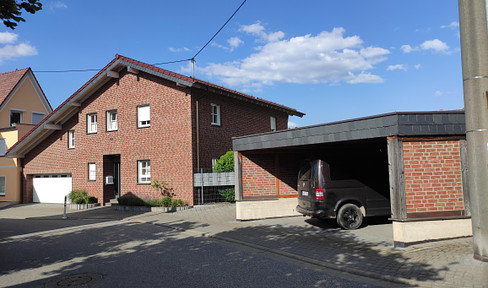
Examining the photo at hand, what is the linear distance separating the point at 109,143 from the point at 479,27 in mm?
18692

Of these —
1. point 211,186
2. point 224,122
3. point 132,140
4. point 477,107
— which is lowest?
point 211,186

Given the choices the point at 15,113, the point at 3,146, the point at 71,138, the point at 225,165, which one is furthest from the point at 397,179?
the point at 15,113

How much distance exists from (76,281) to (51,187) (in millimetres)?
20257

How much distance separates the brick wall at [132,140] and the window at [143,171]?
0.75ft

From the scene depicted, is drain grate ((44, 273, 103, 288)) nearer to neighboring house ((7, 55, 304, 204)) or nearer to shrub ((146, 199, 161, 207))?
shrub ((146, 199, 161, 207))

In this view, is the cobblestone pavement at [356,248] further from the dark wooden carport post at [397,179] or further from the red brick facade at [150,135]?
the red brick facade at [150,135]

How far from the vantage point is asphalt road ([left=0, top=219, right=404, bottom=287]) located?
231 inches

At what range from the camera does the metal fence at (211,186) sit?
17016 millimetres

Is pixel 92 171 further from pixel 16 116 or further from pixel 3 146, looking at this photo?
pixel 16 116


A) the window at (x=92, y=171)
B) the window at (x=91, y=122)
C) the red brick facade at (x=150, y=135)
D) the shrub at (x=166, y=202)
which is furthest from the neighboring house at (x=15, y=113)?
the shrub at (x=166, y=202)

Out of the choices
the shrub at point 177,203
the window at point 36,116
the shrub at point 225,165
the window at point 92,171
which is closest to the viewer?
the shrub at point 177,203

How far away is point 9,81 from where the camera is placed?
3000 cm

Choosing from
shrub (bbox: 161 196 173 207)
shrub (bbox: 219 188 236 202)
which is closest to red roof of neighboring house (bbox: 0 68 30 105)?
shrub (bbox: 161 196 173 207)

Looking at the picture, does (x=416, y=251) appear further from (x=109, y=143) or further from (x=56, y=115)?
(x=56, y=115)
